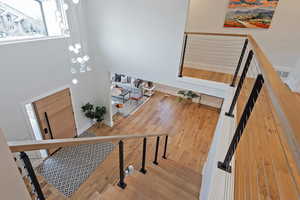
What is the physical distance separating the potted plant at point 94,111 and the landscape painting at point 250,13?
485 cm

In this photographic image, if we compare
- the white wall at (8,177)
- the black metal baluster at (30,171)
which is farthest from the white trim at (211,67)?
the white wall at (8,177)

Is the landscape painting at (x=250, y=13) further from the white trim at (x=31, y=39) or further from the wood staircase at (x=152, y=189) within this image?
the white trim at (x=31, y=39)

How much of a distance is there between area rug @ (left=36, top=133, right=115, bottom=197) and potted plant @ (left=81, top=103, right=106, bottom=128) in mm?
1024

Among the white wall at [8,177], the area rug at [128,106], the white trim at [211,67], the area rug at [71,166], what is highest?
the white wall at [8,177]

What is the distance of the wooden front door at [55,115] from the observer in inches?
159

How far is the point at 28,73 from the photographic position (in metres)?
3.50

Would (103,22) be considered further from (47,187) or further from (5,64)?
(47,187)

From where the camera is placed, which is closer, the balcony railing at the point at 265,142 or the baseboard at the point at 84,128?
the balcony railing at the point at 265,142

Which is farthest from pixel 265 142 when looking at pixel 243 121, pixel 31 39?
pixel 31 39

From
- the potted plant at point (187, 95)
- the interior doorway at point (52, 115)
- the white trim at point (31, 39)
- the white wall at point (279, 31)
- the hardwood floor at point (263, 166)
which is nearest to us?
the hardwood floor at point (263, 166)

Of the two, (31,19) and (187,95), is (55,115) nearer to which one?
(31,19)

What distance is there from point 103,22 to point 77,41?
0.92m

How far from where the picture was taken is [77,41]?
4.43 meters

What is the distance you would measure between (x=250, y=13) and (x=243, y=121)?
4.17 metres
